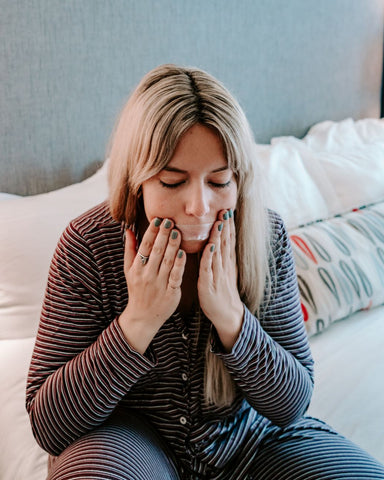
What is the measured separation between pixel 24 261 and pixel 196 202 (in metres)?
0.60

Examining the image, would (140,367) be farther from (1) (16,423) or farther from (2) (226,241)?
(1) (16,423)

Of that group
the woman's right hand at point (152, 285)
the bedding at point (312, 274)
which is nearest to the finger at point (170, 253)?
the woman's right hand at point (152, 285)

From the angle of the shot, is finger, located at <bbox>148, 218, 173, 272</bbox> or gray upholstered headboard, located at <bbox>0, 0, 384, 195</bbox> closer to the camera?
finger, located at <bbox>148, 218, 173, 272</bbox>

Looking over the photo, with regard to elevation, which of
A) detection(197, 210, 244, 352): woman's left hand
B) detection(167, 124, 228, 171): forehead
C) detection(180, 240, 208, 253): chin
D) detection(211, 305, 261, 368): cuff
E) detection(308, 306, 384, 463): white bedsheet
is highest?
detection(167, 124, 228, 171): forehead

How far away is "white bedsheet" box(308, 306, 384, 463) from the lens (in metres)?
1.11

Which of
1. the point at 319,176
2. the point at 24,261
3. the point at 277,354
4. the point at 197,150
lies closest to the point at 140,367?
the point at 277,354

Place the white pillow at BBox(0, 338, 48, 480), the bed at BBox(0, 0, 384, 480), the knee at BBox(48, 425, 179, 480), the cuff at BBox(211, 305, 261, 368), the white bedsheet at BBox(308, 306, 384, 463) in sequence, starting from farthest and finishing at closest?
the bed at BBox(0, 0, 384, 480), the white bedsheet at BBox(308, 306, 384, 463), the white pillow at BBox(0, 338, 48, 480), the cuff at BBox(211, 305, 261, 368), the knee at BBox(48, 425, 179, 480)

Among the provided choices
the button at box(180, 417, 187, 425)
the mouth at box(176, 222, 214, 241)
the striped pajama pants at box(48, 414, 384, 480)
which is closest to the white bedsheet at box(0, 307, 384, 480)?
the striped pajama pants at box(48, 414, 384, 480)

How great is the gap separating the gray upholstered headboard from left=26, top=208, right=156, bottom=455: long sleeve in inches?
25.7

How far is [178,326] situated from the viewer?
0.93 meters

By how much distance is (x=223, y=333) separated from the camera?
881 mm

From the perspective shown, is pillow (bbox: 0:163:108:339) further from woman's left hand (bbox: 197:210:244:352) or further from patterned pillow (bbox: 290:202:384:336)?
patterned pillow (bbox: 290:202:384:336)

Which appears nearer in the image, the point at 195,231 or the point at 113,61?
the point at 195,231

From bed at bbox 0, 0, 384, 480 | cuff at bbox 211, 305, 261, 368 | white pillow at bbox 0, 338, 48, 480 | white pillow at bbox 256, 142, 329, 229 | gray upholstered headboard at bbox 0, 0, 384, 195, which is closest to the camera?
cuff at bbox 211, 305, 261, 368
